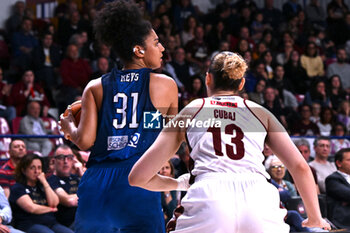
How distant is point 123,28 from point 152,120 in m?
0.61

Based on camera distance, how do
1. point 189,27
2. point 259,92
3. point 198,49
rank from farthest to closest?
point 189,27, point 198,49, point 259,92

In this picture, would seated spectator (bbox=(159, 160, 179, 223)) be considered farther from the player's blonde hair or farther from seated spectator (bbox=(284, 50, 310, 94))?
seated spectator (bbox=(284, 50, 310, 94))

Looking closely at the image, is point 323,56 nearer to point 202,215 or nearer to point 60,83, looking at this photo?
point 60,83

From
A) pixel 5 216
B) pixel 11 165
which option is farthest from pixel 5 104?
pixel 5 216

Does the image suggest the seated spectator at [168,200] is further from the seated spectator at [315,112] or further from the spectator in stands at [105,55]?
the seated spectator at [315,112]

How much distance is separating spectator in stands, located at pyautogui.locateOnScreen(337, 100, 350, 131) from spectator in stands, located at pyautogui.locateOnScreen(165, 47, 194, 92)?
297 cm

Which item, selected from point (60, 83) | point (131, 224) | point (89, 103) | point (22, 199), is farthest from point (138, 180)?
point (60, 83)

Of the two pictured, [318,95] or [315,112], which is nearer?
[315,112]

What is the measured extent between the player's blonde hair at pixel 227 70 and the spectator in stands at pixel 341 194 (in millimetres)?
4285

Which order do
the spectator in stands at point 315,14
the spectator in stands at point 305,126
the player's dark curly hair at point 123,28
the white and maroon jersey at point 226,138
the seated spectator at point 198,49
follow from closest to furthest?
the white and maroon jersey at point 226,138, the player's dark curly hair at point 123,28, the spectator in stands at point 305,126, the seated spectator at point 198,49, the spectator in stands at point 315,14

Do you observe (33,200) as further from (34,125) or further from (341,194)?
(341,194)

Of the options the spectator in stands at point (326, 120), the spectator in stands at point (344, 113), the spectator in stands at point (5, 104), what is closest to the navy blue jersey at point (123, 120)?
the spectator in stands at point (5, 104)

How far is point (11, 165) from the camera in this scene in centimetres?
675

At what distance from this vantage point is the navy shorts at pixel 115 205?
115 inches
